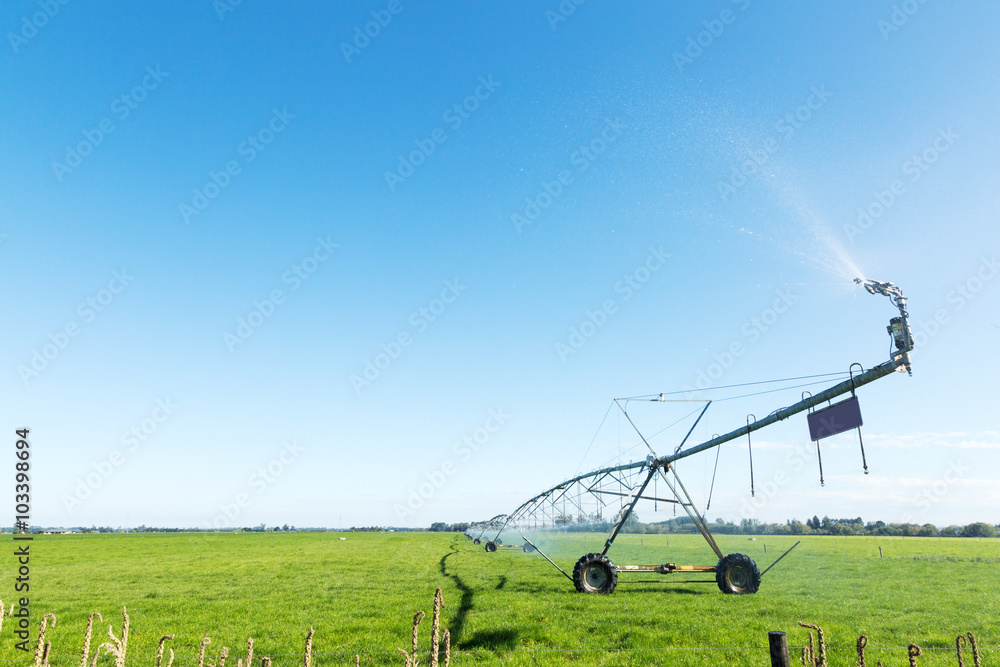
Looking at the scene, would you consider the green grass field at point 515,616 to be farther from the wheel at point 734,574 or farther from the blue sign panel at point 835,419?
the blue sign panel at point 835,419

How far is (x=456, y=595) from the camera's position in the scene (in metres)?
20.6

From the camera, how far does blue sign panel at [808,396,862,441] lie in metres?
11.2

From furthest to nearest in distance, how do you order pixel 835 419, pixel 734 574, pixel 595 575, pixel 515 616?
pixel 595 575 < pixel 734 574 < pixel 515 616 < pixel 835 419

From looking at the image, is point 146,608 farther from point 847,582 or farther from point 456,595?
point 847,582

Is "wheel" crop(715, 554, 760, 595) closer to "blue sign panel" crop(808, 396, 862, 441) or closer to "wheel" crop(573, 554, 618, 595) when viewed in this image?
"wheel" crop(573, 554, 618, 595)

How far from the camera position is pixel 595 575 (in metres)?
20.2

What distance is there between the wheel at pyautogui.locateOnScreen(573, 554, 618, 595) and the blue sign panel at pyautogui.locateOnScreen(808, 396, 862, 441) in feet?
33.7

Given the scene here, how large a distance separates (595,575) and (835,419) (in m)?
11.5

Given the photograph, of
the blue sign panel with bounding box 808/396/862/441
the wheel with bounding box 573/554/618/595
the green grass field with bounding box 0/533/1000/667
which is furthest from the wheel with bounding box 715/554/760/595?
the blue sign panel with bounding box 808/396/862/441

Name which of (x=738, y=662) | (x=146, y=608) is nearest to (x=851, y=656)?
(x=738, y=662)

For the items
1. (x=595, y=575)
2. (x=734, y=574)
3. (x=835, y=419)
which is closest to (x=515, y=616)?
(x=595, y=575)

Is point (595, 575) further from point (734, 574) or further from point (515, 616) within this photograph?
point (515, 616)

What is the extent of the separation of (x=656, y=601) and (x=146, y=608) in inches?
666

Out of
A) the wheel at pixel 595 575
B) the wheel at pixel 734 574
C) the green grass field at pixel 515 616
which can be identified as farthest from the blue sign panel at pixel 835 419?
the wheel at pixel 595 575
